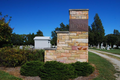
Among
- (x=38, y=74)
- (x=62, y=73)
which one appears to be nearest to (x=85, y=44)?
(x=62, y=73)

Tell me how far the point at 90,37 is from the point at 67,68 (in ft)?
133

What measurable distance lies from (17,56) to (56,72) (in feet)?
9.54

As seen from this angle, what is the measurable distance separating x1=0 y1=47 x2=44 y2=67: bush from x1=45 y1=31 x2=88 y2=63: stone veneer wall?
1.41m

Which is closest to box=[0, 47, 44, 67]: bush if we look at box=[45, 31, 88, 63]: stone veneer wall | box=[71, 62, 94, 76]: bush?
box=[45, 31, 88, 63]: stone veneer wall

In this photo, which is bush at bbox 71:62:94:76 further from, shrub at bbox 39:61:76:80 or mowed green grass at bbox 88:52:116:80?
mowed green grass at bbox 88:52:116:80

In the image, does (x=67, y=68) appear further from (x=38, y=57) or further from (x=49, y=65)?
(x=38, y=57)

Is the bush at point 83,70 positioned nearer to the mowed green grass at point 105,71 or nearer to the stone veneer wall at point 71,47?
the mowed green grass at point 105,71

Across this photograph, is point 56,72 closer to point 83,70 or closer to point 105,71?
point 83,70

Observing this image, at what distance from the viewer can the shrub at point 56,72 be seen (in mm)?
4375

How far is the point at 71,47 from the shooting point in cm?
573

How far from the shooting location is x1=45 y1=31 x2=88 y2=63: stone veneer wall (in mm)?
5695

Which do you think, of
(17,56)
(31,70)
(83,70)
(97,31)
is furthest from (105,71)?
(97,31)

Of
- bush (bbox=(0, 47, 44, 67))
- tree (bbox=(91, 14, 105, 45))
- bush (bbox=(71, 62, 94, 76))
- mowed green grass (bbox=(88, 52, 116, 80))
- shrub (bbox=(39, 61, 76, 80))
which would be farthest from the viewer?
tree (bbox=(91, 14, 105, 45))

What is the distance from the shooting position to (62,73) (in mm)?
4473
